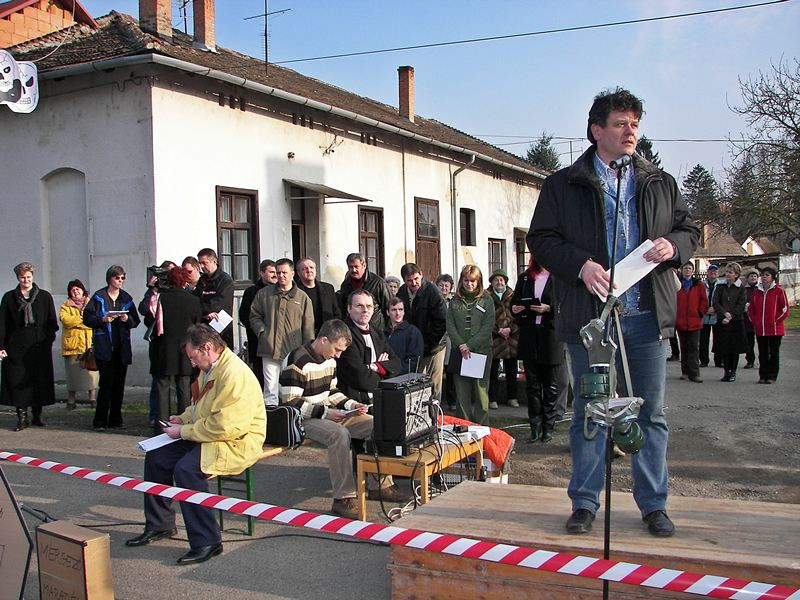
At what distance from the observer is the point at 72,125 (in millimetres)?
12914

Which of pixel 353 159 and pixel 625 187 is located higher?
pixel 353 159

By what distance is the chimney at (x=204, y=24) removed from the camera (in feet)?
51.7

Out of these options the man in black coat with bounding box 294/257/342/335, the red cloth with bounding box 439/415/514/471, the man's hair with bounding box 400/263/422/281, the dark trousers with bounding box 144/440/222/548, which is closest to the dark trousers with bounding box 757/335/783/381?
the man's hair with bounding box 400/263/422/281

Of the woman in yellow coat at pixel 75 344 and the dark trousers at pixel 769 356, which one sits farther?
the dark trousers at pixel 769 356

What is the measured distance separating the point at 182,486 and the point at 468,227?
59.4 ft

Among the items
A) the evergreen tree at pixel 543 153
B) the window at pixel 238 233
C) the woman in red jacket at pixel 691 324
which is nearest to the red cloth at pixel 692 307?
the woman in red jacket at pixel 691 324

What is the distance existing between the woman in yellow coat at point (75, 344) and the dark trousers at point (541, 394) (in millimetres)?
6410

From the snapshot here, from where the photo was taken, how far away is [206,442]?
16.8ft

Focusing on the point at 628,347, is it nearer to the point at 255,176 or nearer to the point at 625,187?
the point at 625,187

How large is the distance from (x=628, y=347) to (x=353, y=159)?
45.2 feet

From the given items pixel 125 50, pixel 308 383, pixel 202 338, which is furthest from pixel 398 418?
pixel 125 50

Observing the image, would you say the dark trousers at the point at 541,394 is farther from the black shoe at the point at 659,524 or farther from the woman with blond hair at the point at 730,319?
the woman with blond hair at the point at 730,319

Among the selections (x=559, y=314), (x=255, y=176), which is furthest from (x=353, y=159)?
(x=559, y=314)

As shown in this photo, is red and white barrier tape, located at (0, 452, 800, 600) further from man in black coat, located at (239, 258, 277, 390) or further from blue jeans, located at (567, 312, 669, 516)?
man in black coat, located at (239, 258, 277, 390)
